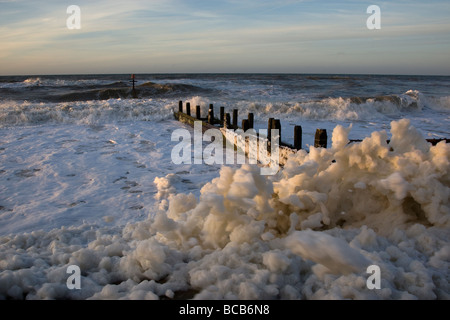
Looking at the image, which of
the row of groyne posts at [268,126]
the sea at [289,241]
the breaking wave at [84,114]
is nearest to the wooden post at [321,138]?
the row of groyne posts at [268,126]

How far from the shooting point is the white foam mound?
1758 mm

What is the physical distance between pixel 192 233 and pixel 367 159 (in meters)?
1.36

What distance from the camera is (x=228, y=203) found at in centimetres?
221

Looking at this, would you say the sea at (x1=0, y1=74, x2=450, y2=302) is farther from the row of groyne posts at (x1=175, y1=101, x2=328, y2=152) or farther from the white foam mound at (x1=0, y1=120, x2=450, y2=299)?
the row of groyne posts at (x1=175, y1=101, x2=328, y2=152)

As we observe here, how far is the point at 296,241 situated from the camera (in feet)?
6.59

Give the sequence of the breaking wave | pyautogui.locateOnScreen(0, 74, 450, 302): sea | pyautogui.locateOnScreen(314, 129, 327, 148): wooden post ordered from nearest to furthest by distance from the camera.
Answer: pyautogui.locateOnScreen(0, 74, 450, 302): sea < pyautogui.locateOnScreen(314, 129, 327, 148): wooden post < the breaking wave

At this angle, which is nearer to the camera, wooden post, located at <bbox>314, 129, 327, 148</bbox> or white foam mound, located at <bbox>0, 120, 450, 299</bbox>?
white foam mound, located at <bbox>0, 120, 450, 299</bbox>

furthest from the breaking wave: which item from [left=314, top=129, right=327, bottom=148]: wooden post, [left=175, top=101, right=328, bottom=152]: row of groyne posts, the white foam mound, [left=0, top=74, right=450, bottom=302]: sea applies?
the white foam mound

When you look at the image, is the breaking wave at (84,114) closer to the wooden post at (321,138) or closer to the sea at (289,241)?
the wooden post at (321,138)

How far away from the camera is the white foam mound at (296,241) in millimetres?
1758

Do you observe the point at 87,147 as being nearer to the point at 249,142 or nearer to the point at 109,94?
the point at 249,142

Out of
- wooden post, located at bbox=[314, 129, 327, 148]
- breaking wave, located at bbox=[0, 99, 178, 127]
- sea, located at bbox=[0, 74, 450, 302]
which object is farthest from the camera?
breaking wave, located at bbox=[0, 99, 178, 127]
